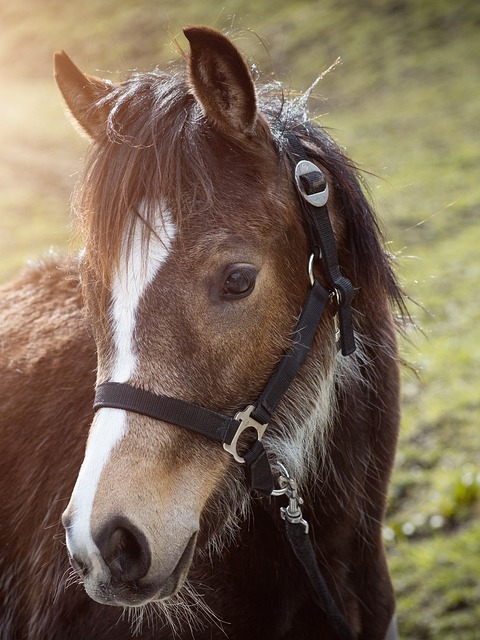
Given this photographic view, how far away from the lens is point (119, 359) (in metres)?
2.06

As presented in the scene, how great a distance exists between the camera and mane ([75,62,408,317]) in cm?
214

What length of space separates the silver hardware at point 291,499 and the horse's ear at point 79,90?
1.32 m

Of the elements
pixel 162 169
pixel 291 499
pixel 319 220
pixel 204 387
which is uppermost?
pixel 162 169

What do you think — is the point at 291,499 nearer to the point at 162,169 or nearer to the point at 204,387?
the point at 204,387

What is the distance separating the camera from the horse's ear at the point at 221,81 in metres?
1.99

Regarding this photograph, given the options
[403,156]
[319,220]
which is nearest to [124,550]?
[319,220]

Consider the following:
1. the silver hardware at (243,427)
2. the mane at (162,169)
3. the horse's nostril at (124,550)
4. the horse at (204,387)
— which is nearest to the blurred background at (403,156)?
the mane at (162,169)

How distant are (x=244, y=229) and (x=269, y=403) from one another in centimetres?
54

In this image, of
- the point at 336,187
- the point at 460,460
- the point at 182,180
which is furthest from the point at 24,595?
the point at 460,460

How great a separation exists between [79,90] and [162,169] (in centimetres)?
59

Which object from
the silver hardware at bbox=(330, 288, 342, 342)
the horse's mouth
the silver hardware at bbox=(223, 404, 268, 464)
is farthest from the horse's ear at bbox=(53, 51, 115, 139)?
the horse's mouth

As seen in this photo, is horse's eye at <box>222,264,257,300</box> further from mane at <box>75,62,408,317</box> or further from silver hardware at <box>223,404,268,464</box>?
silver hardware at <box>223,404,268,464</box>

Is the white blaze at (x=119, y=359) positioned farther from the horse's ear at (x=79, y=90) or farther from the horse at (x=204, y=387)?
the horse's ear at (x=79, y=90)

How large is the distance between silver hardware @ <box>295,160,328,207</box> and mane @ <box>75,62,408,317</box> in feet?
0.21
